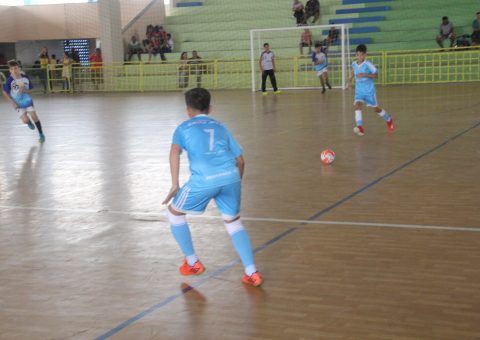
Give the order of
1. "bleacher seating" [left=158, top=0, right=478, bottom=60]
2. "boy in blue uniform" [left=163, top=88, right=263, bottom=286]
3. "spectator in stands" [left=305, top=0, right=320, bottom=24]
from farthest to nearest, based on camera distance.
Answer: "spectator in stands" [left=305, top=0, right=320, bottom=24]
"bleacher seating" [left=158, top=0, right=478, bottom=60]
"boy in blue uniform" [left=163, top=88, right=263, bottom=286]

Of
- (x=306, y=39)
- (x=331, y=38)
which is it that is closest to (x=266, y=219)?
(x=331, y=38)

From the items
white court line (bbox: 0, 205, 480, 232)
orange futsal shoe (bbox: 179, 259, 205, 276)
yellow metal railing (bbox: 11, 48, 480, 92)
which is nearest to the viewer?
orange futsal shoe (bbox: 179, 259, 205, 276)

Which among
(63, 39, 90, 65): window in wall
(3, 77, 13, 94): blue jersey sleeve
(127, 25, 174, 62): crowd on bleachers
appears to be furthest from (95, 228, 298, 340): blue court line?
(63, 39, 90, 65): window in wall

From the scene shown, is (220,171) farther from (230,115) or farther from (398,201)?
(230,115)

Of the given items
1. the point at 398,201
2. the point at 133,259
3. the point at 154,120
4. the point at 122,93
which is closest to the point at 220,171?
the point at 133,259

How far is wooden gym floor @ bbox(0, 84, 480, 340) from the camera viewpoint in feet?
14.6

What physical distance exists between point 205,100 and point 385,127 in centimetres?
1019

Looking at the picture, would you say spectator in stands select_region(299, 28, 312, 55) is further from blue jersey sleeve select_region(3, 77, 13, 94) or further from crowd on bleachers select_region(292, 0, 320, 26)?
blue jersey sleeve select_region(3, 77, 13, 94)

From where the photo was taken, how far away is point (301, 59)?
30.6m

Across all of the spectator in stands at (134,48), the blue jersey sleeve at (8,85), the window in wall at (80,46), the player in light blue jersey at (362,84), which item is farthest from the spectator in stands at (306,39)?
the window in wall at (80,46)

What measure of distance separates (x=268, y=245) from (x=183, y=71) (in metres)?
27.5

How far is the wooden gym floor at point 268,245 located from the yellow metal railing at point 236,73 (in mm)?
16336

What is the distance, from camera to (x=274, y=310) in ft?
15.2

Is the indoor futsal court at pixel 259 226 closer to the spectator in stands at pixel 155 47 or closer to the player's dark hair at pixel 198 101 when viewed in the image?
the player's dark hair at pixel 198 101
